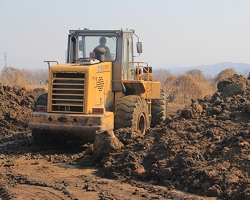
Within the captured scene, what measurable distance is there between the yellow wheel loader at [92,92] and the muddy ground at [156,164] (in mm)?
519

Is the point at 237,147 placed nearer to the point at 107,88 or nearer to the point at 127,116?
the point at 127,116

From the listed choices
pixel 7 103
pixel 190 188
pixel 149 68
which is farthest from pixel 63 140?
pixel 7 103

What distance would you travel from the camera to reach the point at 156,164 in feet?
28.1

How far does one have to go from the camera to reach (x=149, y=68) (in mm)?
12648

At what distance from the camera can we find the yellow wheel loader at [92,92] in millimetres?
10297

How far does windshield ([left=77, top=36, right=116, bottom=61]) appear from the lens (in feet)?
37.8

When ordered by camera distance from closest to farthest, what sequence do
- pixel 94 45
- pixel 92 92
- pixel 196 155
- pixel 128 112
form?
pixel 196 155 → pixel 92 92 → pixel 128 112 → pixel 94 45

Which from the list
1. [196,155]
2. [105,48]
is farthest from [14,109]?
[196,155]

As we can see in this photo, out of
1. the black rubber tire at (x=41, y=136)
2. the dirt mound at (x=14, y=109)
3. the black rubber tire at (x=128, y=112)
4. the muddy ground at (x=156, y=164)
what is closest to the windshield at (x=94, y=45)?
the black rubber tire at (x=128, y=112)

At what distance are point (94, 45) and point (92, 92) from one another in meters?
1.69

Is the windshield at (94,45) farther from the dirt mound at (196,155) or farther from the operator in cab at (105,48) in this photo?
the dirt mound at (196,155)

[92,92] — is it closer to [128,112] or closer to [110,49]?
[128,112]

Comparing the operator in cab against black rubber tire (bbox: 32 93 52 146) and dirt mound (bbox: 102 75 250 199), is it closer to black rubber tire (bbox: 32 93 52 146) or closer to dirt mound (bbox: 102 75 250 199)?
black rubber tire (bbox: 32 93 52 146)

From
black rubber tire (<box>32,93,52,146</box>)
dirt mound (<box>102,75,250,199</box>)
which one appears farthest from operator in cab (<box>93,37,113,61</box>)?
dirt mound (<box>102,75,250,199</box>)
